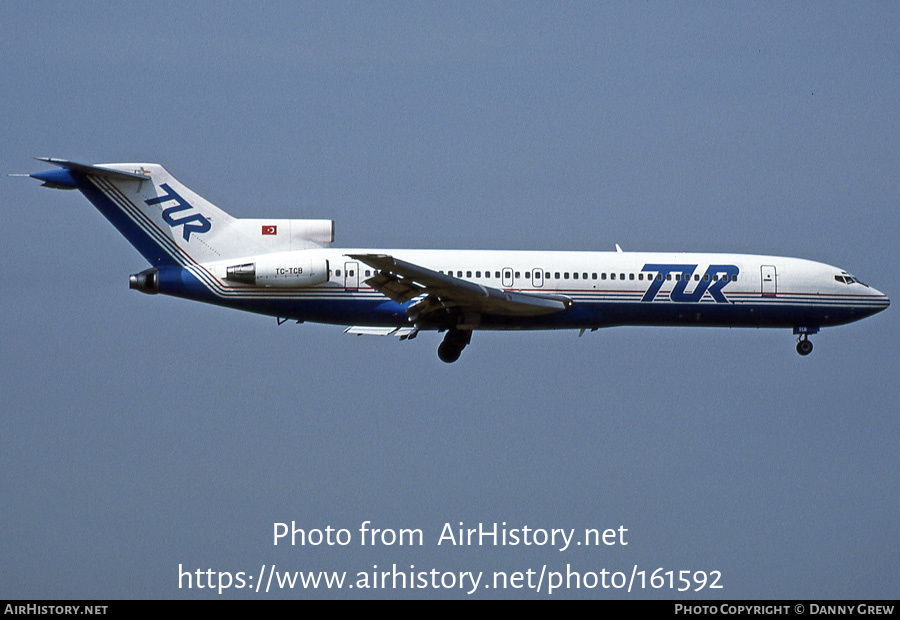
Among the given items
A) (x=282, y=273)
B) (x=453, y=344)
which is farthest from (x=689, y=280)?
(x=282, y=273)

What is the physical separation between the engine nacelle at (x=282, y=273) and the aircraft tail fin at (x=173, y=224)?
143 cm

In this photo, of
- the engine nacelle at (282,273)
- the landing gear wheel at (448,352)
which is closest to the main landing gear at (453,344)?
the landing gear wheel at (448,352)

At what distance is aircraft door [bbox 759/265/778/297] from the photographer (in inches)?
1667

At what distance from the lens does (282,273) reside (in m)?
39.6

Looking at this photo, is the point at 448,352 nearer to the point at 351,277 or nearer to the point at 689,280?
the point at 351,277

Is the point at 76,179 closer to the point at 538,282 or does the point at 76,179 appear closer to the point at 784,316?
the point at 538,282

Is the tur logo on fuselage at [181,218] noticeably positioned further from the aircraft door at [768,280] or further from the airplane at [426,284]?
the aircraft door at [768,280]

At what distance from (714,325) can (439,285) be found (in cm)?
975

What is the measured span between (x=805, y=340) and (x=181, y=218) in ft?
65.6

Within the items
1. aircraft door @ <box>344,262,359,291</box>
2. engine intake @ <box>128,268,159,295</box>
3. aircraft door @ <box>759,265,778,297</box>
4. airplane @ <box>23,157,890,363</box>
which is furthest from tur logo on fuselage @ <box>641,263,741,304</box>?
engine intake @ <box>128,268,159,295</box>

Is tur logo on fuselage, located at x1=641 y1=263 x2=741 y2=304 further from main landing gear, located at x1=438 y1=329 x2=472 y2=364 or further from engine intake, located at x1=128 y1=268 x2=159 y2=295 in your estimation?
engine intake, located at x1=128 y1=268 x2=159 y2=295

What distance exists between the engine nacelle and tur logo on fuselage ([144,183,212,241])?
2.20 m

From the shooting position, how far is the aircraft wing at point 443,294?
37.6m

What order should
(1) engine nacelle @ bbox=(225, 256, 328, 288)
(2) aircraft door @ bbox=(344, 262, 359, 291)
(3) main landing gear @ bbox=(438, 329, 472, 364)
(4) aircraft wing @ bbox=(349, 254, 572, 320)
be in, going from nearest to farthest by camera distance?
1. (4) aircraft wing @ bbox=(349, 254, 572, 320)
2. (1) engine nacelle @ bbox=(225, 256, 328, 288)
3. (2) aircraft door @ bbox=(344, 262, 359, 291)
4. (3) main landing gear @ bbox=(438, 329, 472, 364)
